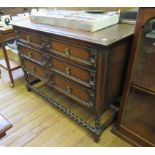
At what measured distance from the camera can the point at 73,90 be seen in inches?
51.8

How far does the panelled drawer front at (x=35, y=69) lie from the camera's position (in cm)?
155

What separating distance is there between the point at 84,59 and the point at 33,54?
2.10 ft

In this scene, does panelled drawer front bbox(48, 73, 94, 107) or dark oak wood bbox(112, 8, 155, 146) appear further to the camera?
panelled drawer front bbox(48, 73, 94, 107)

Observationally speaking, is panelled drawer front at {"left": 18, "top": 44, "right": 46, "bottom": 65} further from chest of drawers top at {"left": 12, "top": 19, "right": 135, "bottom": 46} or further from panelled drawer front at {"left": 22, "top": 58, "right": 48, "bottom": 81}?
chest of drawers top at {"left": 12, "top": 19, "right": 135, "bottom": 46}

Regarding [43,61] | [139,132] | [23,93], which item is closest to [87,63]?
[43,61]

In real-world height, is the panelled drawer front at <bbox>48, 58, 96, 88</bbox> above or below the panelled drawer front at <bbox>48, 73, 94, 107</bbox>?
above

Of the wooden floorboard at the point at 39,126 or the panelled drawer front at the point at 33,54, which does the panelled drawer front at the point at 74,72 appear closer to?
the panelled drawer front at the point at 33,54

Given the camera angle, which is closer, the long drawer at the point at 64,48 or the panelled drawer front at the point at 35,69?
the long drawer at the point at 64,48

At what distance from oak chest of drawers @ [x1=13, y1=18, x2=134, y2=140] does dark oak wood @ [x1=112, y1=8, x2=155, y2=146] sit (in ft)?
0.31

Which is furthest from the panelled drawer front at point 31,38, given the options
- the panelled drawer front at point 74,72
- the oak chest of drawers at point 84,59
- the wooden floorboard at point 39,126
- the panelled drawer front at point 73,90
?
the wooden floorboard at point 39,126

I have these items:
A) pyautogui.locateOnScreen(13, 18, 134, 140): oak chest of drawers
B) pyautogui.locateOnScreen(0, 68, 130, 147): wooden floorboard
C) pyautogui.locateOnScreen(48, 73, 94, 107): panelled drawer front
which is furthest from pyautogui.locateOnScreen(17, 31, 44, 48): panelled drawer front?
pyautogui.locateOnScreen(0, 68, 130, 147): wooden floorboard

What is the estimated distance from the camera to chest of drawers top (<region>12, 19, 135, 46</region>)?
0.96 m

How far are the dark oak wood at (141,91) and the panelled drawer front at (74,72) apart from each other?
0.25m
